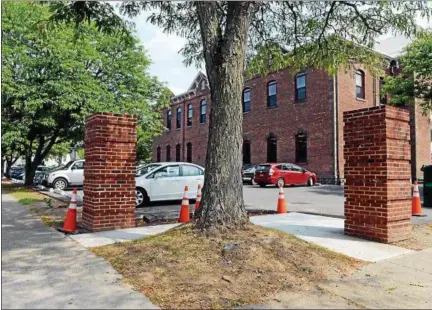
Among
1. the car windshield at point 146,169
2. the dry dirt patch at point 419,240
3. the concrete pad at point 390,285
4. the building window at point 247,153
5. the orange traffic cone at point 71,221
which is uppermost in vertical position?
the building window at point 247,153

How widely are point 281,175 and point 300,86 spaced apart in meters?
7.29

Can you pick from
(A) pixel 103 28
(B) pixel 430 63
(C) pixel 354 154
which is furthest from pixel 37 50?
(B) pixel 430 63

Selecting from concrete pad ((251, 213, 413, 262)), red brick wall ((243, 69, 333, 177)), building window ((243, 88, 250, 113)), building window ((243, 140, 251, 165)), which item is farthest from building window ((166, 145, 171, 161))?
concrete pad ((251, 213, 413, 262))

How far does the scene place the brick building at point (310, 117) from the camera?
72.9ft

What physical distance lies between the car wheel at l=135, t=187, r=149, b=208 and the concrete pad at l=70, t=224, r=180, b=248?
4.40 meters

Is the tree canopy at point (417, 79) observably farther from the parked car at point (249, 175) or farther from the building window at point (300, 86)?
the parked car at point (249, 175)

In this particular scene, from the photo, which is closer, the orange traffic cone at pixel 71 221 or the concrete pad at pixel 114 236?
the concrete pad at pixel 114 236

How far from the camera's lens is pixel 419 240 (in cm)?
654

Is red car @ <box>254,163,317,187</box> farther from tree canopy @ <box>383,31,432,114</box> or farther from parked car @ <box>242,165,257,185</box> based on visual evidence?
tree canopy @ <box>383,31,432,114</box>

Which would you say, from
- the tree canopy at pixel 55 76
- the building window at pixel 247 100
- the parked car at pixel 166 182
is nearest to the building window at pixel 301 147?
the building window at pixel 247 100

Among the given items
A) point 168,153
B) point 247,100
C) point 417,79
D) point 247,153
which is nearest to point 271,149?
point 247,153

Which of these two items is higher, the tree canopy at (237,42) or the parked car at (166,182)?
the tree canopy at (237,42)

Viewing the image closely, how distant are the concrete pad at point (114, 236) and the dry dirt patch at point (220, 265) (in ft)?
1.58

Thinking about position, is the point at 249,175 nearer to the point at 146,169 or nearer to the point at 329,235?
the point at 146,169
